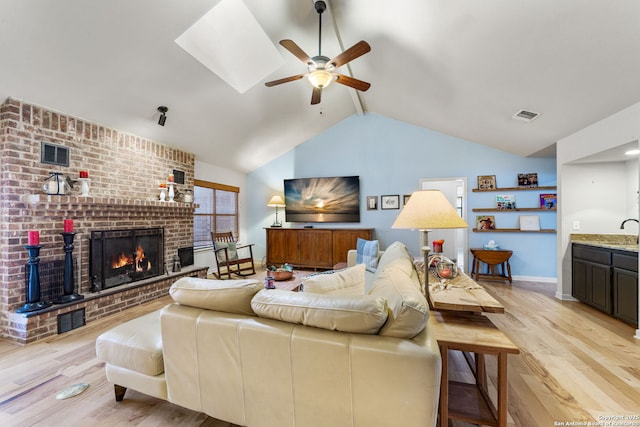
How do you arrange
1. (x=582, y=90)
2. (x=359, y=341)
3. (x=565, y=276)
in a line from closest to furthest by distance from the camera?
(x=359, y=341)
(x=582, y=90)
(x=565, y=276)

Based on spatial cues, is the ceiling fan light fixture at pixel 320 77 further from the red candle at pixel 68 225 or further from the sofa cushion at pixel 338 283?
the red candle at pixel 68 225

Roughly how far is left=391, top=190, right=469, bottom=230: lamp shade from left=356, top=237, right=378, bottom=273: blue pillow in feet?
6.50

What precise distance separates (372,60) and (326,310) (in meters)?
3.31

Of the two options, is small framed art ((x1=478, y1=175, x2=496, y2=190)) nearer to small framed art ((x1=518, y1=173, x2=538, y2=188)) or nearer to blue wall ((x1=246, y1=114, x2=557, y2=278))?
blue wall ((x1=246, y1=114, x2=557, y2=278))

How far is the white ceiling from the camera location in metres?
2.02

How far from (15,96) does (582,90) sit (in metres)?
5.49

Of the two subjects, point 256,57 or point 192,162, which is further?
point 192,162

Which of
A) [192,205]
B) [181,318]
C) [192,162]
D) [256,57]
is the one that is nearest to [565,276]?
[181,318]

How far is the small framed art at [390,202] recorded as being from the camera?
5.40 m

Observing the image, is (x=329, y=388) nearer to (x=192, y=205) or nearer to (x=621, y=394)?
(x=621, y=394)

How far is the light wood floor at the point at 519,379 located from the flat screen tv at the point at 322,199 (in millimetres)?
3361

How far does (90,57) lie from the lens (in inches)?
94.7

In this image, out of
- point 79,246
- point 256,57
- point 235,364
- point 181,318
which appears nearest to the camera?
point 235,364

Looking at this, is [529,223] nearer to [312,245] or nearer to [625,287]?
[625,287]
